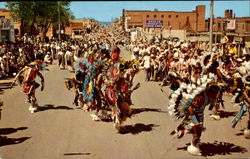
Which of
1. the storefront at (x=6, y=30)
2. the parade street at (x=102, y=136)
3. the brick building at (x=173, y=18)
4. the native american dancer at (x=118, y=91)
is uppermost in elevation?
the brick building at (x=173, y=18)

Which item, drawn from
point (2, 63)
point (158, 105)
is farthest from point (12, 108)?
point (2, 63)

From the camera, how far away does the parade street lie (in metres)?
6.56

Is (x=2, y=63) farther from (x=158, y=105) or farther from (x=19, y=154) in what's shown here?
(x=19, y=154)

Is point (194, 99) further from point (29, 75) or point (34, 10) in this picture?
point (34, 10)

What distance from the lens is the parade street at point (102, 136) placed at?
6.56m

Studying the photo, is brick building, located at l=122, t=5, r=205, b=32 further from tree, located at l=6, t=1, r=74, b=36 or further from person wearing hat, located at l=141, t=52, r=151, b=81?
person wearing hat, located at l=141, t=52, r=151, b=81

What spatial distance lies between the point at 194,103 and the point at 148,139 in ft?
5.65

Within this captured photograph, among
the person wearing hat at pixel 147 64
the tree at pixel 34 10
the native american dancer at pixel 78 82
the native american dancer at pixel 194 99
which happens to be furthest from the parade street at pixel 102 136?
the person wearing hat at pixel 147 64

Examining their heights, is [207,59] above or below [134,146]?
above

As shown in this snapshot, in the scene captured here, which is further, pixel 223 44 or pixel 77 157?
pixel 223 44

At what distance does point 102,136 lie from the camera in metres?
7.54

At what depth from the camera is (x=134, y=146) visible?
22.6ft

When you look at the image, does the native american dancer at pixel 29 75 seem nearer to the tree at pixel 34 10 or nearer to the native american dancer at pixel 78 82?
the native american dancer at pixel 78 82

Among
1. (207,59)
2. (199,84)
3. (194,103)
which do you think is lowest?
(194,103)
